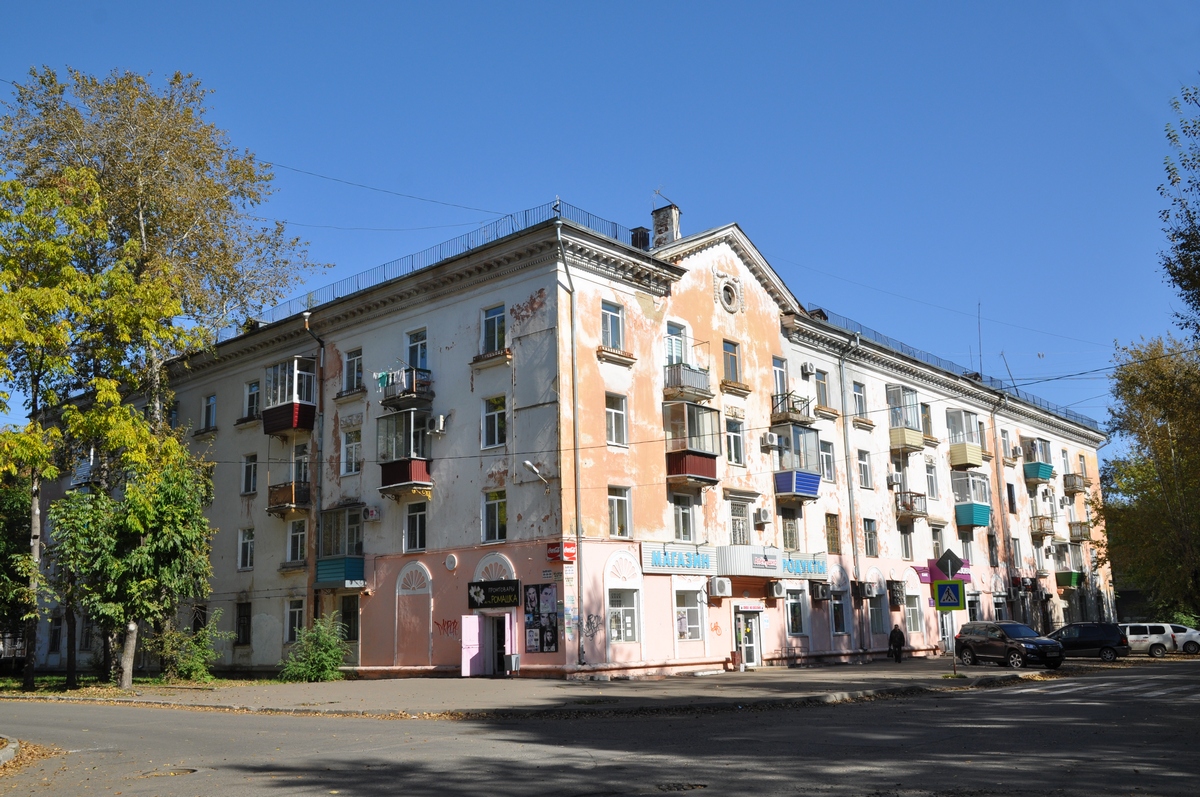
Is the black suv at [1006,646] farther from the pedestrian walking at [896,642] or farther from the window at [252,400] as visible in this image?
the window at [252,400]

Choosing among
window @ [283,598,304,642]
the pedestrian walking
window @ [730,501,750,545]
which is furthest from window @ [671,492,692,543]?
window @ [283,598,304,642]

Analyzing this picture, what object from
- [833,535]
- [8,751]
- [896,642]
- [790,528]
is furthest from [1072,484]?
[8,751]

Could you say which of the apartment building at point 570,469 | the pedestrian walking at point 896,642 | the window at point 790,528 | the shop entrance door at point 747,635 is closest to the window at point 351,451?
the apartment building at point 570,469

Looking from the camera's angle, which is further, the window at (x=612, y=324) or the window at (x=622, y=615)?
the window at (x=612, y=324)

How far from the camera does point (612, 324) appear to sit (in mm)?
31938

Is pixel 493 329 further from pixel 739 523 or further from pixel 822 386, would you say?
pixel 822 386

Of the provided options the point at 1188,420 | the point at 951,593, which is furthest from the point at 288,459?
the point at 1188,420

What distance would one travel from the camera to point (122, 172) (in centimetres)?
3234

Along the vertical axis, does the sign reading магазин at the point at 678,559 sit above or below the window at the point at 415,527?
below

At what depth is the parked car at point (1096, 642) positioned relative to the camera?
39812 millimetres

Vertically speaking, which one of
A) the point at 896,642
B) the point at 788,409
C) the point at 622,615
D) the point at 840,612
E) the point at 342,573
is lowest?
the point at 896,642

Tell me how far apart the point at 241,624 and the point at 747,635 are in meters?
19.6

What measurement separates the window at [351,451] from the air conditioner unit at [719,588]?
13.0 metres

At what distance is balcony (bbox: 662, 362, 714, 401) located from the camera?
106 feet
